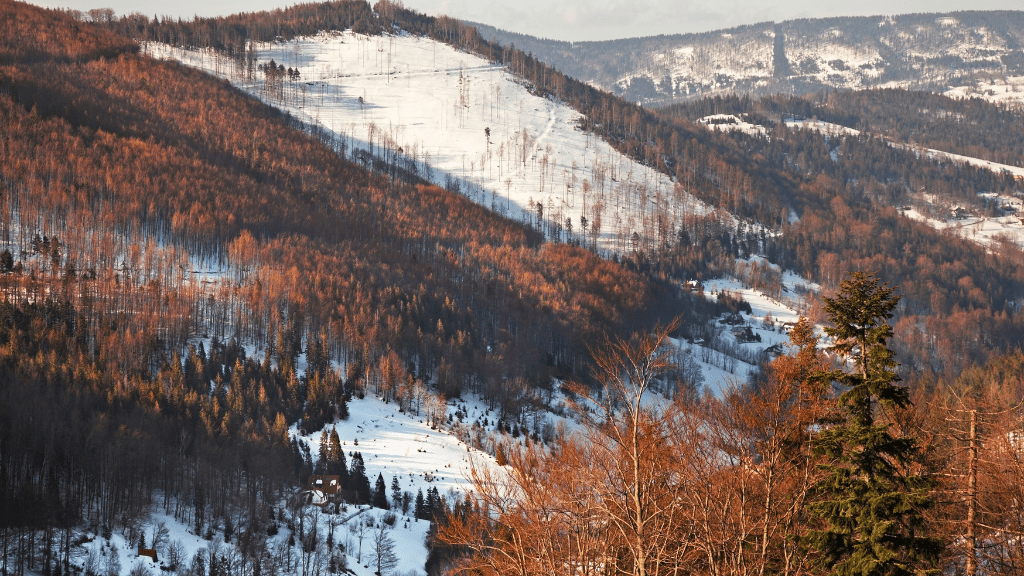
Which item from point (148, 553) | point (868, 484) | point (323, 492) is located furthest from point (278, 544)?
point (868, 484)

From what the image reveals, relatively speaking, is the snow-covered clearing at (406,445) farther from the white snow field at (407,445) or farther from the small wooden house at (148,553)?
the small wooden house at (148,553)

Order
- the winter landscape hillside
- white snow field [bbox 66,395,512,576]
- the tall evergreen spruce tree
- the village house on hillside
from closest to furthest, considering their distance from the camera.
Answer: the tall evergreen spruce tree → the winter landscape hillside → white snow field [bbox 66,395,512,576] → the village house on hillside

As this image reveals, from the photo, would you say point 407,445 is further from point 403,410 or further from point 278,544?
point 278,544

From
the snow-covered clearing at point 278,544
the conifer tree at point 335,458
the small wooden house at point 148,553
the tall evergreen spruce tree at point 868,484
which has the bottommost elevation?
the snow-covered clearing at point 278,544

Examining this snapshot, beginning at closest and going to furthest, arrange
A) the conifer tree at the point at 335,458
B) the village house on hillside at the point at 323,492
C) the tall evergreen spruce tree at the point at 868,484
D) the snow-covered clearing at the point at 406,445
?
1. the tall evergreen spruce tree at the point at 868,484
2. the village house on hillside at the point at 323,492
3. the conifer tree at the point at 335,458
4. the snow-covered clearing at the point at 406,445

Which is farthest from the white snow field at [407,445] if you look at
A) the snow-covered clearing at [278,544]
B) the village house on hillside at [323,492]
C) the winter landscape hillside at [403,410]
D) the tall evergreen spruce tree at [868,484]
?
the tall evergreen spruce tree at [868,484]

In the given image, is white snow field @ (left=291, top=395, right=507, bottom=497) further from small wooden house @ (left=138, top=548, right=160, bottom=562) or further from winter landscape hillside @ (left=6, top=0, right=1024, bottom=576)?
small wooden house @ (left=138, top=548, right=160, bottom=562)

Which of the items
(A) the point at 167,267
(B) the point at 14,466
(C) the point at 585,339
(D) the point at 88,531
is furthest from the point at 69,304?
(C) the point at 585,339

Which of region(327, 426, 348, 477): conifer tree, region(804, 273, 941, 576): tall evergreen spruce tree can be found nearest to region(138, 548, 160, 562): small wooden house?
region(327, 426, 348, 477): conifer tree
